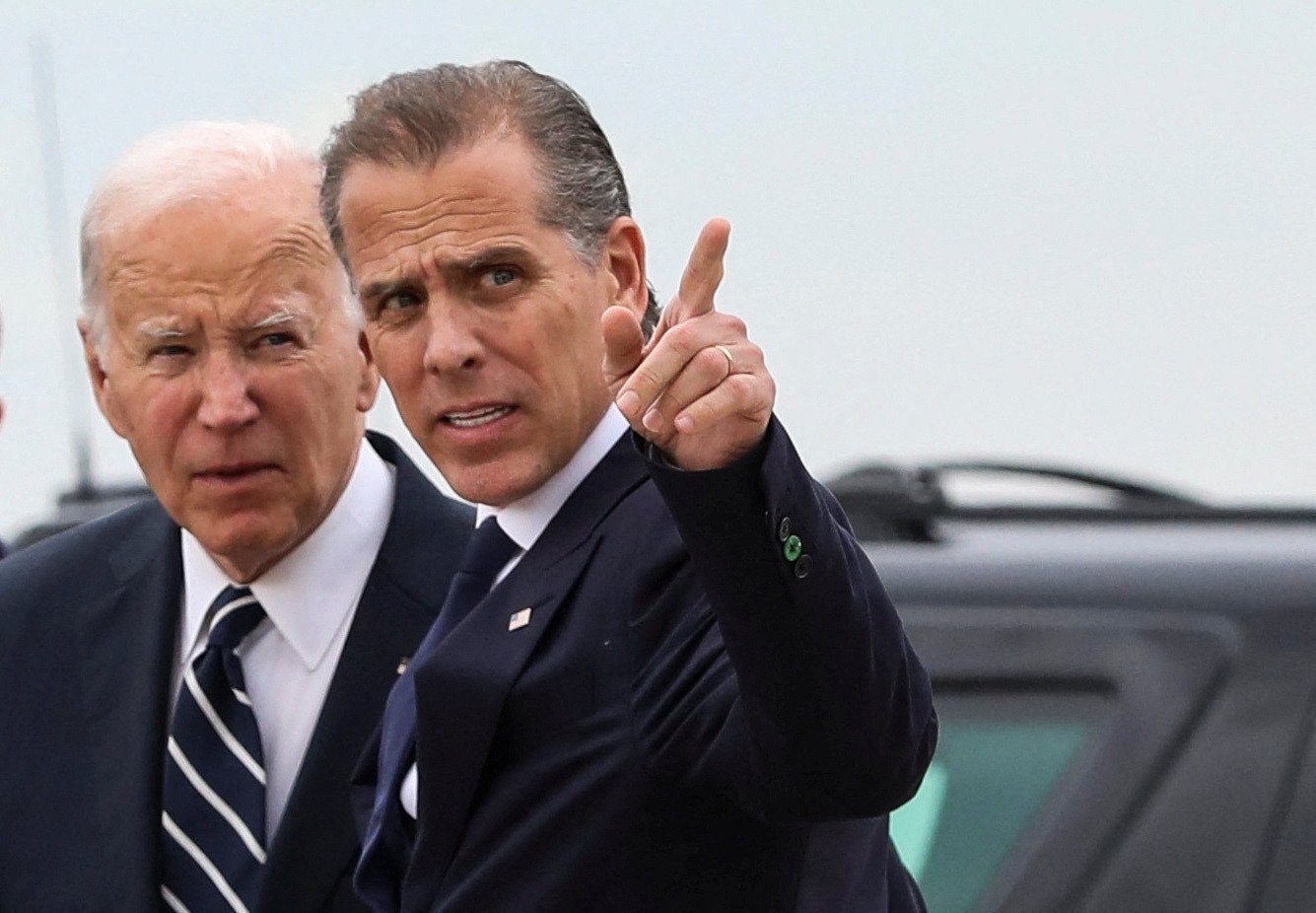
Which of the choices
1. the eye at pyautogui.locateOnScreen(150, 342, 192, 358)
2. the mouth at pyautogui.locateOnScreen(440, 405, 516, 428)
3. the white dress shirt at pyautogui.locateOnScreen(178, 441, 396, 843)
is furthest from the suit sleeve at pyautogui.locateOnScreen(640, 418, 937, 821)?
the eye at pyautogui.locateOnScreen(150, 342, 192, 358)

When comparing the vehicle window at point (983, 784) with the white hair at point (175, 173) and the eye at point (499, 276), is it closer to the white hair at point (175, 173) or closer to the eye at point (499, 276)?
the white hair at point (175, 173)

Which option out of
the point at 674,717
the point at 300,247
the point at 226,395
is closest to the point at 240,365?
the point at 226,395

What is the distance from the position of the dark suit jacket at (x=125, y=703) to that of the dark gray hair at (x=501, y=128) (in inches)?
22.5

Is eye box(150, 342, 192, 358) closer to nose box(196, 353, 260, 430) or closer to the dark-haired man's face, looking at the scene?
nose box(196, 353, 260, 430)

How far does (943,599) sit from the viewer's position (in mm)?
3211

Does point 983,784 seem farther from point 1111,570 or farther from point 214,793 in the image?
point 214,793

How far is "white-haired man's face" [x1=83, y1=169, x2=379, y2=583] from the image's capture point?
288 centimetres

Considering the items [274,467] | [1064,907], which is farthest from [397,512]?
[1064,907]

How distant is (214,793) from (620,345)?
1083 millimetres

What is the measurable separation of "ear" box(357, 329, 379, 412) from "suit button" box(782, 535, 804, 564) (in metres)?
1.09

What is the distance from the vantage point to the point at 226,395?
2.86m

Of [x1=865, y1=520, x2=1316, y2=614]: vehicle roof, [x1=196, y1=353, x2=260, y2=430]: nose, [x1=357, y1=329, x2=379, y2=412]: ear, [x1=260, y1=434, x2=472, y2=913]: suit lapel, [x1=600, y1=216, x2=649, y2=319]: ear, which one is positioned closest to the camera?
[x1=600, y1=216, x2=649, y2=319]: ear

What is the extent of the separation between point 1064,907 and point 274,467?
3.43ft

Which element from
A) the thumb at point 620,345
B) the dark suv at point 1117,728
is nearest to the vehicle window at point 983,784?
the dark suv at point 1117,728
